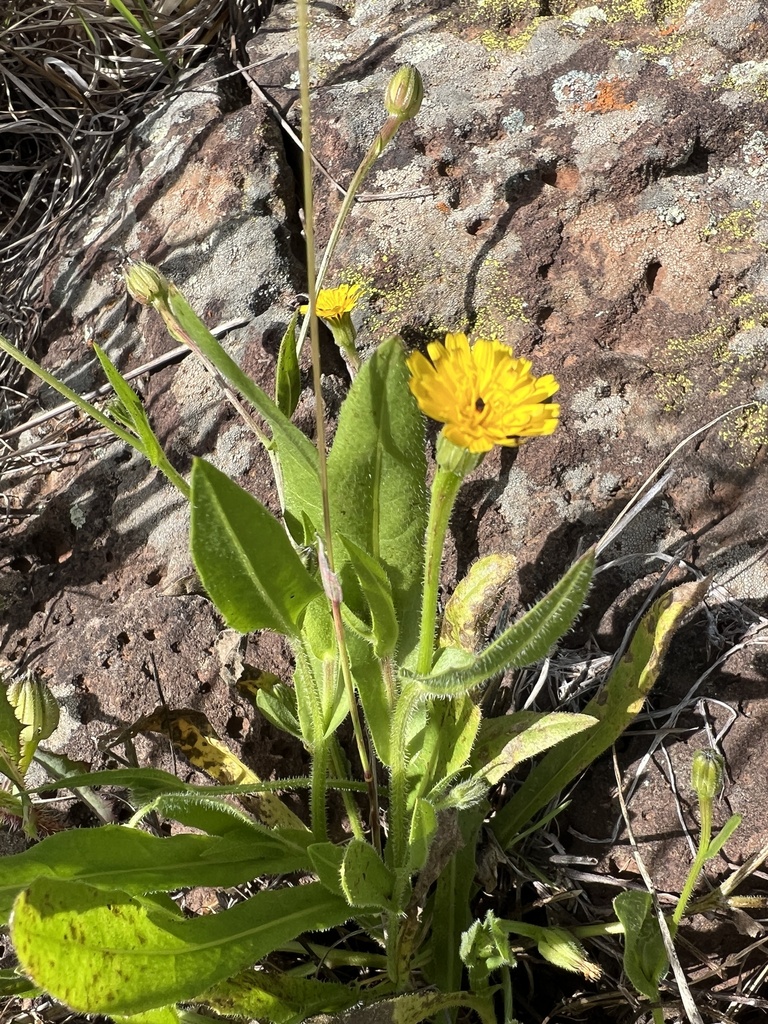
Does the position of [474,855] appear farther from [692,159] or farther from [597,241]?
[692,159]

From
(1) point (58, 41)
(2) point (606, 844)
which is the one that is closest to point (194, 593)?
(2) point (606, 844)

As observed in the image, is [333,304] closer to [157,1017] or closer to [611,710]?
[611,710]

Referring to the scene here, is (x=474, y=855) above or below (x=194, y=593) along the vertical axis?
below

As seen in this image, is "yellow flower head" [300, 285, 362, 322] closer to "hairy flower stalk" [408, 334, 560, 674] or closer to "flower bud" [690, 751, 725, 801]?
"hairy flower stalk" [408, 334, 560, 674]

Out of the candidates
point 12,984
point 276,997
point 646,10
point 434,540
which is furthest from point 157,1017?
point 646,10

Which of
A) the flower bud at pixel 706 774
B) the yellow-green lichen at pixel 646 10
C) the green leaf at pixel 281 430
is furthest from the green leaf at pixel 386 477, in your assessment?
the yellow-green lichen at pixel 646 10
